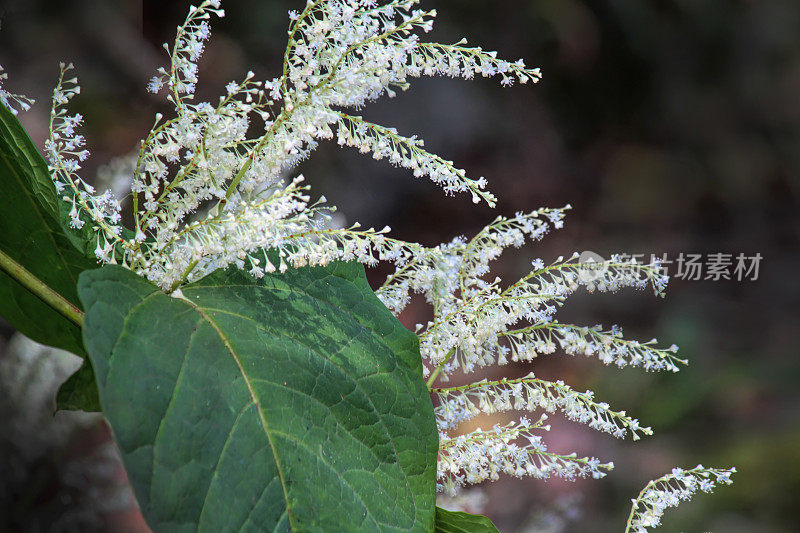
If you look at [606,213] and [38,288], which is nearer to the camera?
[38,288]

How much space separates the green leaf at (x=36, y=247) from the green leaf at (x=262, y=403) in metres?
0.07

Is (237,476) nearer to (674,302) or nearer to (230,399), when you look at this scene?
(230,399)

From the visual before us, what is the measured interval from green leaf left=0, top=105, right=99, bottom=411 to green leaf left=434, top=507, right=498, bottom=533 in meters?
0.21

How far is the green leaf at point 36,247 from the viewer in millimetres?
275

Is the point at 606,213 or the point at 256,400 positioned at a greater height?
the point at 606,213

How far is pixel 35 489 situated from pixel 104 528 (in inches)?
2.6

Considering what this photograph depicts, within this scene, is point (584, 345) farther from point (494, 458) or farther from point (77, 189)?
point (77, 189)

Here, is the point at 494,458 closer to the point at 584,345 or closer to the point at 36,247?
the point at 584,345

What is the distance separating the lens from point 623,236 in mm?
884

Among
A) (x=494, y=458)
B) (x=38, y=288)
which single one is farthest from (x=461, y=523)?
(x=38, y=288)

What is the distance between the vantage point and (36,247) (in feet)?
1.04

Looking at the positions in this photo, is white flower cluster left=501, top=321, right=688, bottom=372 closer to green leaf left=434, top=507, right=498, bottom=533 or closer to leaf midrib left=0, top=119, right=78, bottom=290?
green leaf left=434, top=507, right=498, bottom=533

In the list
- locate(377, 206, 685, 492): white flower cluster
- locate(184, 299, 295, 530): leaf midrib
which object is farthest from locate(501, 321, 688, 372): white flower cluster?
locate(184, 299, 295, 530): leaf midrib

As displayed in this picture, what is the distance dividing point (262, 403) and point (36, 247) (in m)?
0.17
